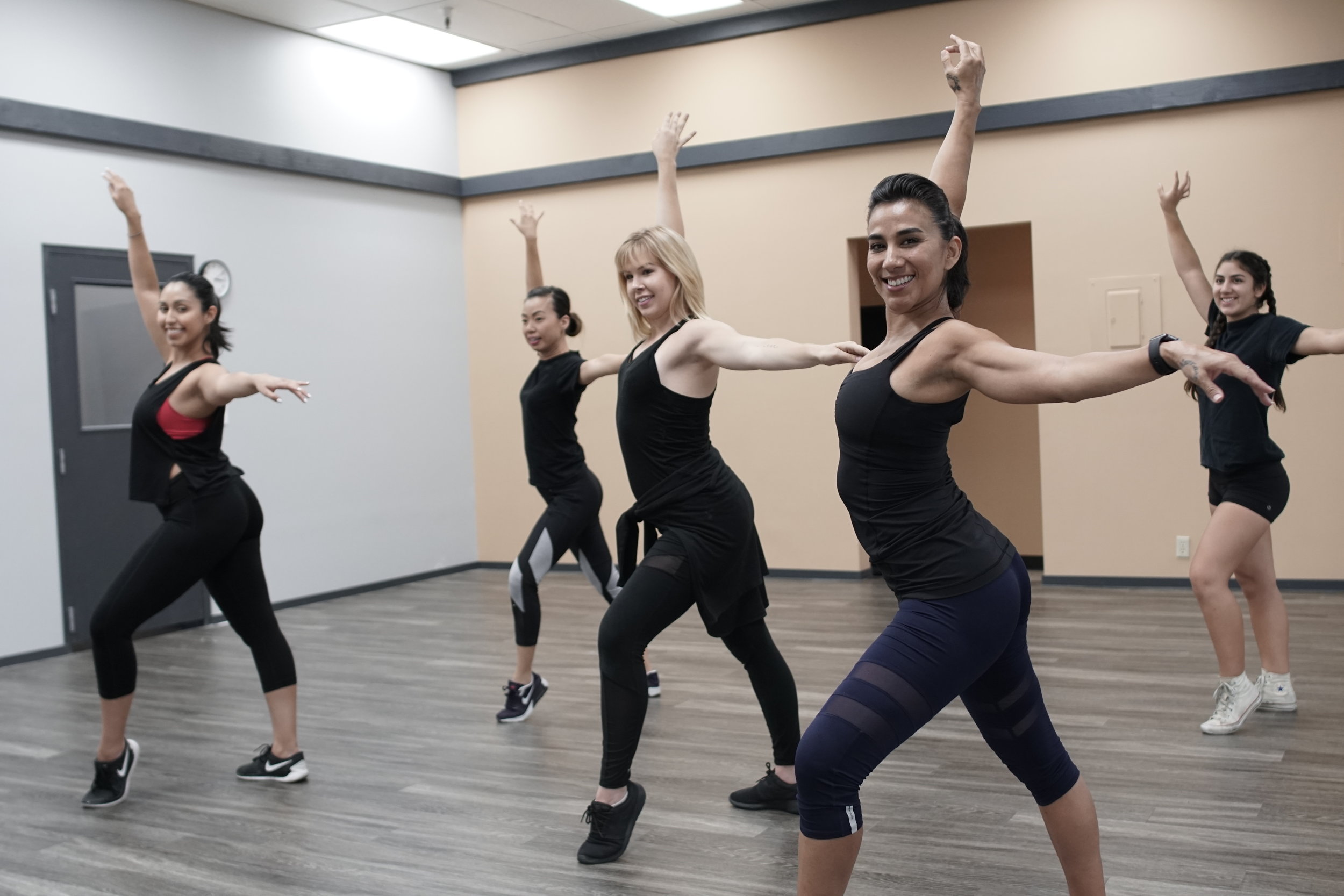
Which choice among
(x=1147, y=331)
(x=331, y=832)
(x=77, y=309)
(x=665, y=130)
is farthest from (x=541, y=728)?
(x=1147, y=331)

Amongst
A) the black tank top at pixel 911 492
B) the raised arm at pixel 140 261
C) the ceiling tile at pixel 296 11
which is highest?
the ceiling tile at pixel 296 11

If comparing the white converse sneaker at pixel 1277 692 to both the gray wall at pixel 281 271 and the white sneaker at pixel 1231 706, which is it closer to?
the white sneaker at pixel 1231 706

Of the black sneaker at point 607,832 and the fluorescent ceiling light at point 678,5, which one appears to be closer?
the black sneaker at point 607,832

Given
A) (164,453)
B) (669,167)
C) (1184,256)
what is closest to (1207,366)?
(669,167)

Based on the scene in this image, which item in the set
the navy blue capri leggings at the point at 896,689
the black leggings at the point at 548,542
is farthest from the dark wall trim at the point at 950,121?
the navy blue capri leggings at the point at 896,689

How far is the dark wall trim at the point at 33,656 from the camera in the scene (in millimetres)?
6074

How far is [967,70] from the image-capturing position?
8.58 ft

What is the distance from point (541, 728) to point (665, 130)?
7.35ft

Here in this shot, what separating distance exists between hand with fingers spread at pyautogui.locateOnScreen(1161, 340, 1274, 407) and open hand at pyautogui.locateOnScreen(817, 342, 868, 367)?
691mm

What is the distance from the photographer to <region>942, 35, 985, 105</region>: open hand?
2.60 meters

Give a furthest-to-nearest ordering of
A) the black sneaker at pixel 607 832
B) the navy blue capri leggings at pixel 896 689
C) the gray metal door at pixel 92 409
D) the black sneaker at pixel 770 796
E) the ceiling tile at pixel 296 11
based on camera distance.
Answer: the ceiling tile at pixel 296 11 → the gray metal door at pixel 92 409 → the black sneaker at pixel 770 796 → the black sneaker at pixel 607 832 → the navy blue capri leggings at pixel 896 689

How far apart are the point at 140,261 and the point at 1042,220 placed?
5031 mm

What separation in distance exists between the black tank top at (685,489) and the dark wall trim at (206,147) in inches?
184

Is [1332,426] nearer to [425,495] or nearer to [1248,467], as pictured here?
[1248,467]
